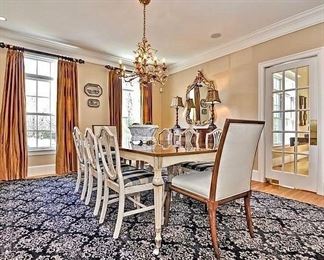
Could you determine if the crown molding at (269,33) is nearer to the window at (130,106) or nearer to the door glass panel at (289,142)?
the door glass panel at (289,142)

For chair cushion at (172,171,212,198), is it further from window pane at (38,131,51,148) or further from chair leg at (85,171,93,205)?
window pane at (38,131,51,148)

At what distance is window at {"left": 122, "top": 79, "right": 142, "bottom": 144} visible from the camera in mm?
5867

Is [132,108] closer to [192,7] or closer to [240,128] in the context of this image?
[192,7]

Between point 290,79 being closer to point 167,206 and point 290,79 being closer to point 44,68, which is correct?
point 167,206

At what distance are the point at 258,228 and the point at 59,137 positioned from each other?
3.95m

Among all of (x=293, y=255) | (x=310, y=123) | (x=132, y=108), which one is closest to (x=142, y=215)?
(x=293, y=255)

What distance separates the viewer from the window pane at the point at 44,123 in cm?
468

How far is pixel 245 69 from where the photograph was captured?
4.27 m

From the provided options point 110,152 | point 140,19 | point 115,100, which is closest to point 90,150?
point 110,152

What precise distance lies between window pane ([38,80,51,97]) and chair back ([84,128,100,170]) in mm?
2702

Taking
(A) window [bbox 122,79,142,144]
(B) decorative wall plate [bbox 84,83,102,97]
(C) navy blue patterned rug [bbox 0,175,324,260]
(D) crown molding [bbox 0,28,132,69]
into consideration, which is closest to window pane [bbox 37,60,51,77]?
(D) crown molding [bbox 0,28,132,69]

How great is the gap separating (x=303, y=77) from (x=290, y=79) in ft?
0.66

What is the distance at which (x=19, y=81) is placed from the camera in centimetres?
415

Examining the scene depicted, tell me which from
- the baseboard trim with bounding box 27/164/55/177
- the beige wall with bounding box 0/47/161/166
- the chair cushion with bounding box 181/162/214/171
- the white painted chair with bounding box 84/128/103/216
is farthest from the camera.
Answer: the beige wall with bounding box 0/47/161/166
